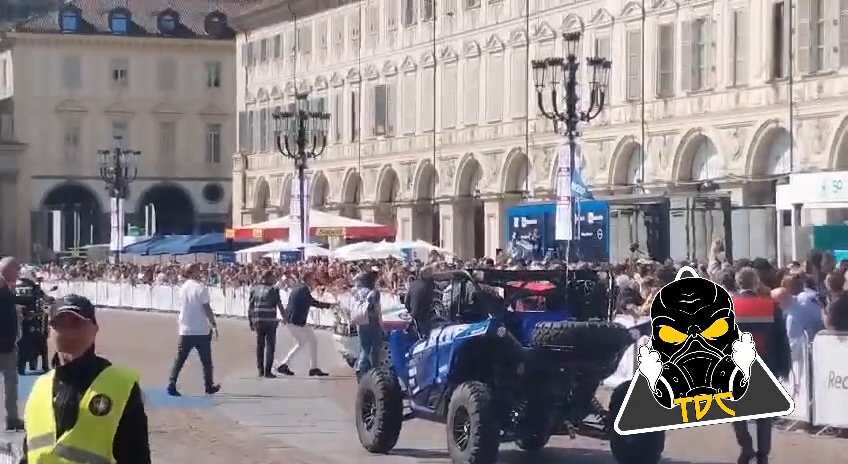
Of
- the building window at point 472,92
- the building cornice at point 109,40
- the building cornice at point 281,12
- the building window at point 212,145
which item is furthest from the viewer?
the building window at point 212,145

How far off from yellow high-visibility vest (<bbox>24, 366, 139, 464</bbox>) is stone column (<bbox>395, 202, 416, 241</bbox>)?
56.2 m

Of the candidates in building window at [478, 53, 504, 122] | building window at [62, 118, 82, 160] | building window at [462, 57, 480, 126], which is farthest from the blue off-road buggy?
building window at [62, 118, 82, 160]

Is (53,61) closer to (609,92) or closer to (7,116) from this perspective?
(7,116)

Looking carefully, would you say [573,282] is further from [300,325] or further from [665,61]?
[665,61]

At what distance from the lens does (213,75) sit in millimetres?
97188

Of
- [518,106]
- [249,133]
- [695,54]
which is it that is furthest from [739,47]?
[249,133]

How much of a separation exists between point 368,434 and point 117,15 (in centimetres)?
8196

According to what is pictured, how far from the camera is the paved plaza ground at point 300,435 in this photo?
16.9 meters

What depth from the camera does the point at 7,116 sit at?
95.9m

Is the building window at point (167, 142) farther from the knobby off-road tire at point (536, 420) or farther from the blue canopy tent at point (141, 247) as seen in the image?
the knobby off-road tire at point (536, 420)

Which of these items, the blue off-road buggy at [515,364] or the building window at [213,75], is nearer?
the blue off-road buggy at [515,364]

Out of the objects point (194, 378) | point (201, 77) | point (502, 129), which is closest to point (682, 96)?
point (502, 129)

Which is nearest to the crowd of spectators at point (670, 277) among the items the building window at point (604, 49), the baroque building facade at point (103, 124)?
the building window at point (604, 49)

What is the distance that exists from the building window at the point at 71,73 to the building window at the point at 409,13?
35.3 m
